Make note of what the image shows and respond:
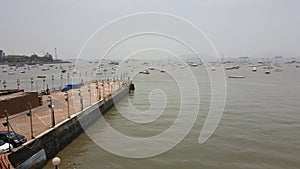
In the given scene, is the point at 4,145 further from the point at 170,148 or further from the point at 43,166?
the point at 170,148

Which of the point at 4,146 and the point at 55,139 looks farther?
the point at 55,139

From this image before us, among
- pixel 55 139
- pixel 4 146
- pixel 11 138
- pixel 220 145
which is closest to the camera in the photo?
pixel 4 146

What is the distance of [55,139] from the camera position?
1931cm

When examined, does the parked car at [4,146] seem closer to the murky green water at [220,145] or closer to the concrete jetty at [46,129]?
the concrete jetty at [46,129]

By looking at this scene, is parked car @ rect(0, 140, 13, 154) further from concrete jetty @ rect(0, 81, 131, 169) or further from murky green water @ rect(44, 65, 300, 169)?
murky green water @ rect(44, 65, 300, 169)

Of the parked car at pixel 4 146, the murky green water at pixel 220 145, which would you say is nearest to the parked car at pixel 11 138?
the parked car at pixel 4 146

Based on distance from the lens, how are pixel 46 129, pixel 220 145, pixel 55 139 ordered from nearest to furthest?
pixel 46 129
pixel 55 139
pixel 220 145

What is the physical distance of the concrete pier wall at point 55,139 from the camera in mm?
14994

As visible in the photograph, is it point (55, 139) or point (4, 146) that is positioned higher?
point (4, 146)

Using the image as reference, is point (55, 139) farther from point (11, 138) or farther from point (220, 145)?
point (220, 145)

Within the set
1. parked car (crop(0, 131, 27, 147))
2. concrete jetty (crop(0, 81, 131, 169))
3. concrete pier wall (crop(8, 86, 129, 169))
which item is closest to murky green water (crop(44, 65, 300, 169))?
concrete pier wall (crop(8, 86, 129, 169))

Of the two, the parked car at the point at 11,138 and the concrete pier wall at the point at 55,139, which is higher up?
the parked car at the point at 11,138

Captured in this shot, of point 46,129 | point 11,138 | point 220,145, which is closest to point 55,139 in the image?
point 46,129

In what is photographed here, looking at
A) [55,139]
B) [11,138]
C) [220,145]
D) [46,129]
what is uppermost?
[11,138]
